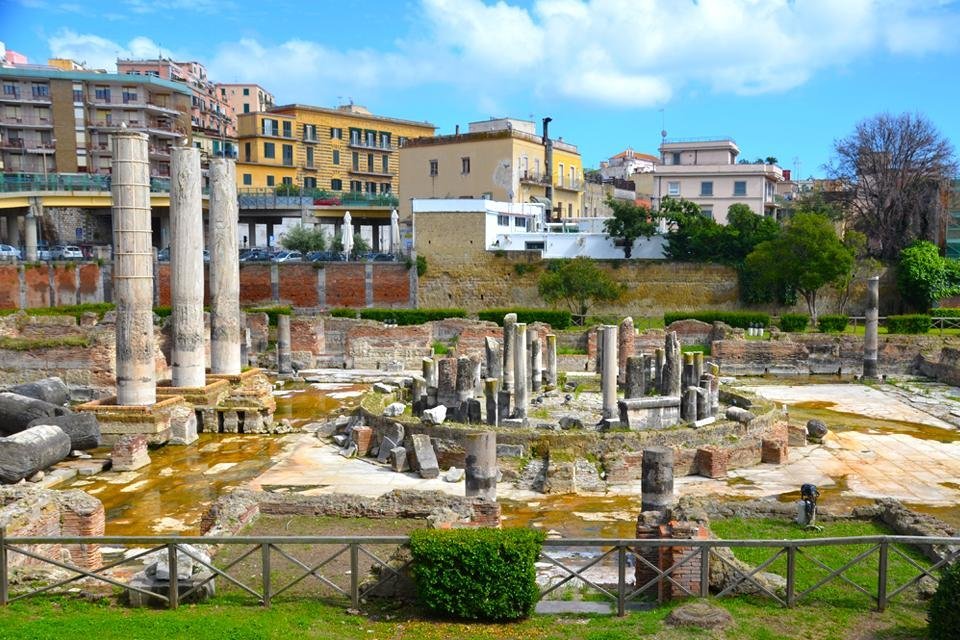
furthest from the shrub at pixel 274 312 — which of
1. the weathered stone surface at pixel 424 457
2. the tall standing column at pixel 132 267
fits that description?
the weathered stone surface at pixel 424 457

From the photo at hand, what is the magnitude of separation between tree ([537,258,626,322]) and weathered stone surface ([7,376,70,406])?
75.8 ft

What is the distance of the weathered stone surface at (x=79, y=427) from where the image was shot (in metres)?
18.6

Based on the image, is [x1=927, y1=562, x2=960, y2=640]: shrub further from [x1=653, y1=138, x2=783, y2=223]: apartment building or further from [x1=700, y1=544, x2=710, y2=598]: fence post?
[x1=653, y1=138, x2=783, y2=223]: apartment building

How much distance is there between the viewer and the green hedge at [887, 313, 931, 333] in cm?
3609

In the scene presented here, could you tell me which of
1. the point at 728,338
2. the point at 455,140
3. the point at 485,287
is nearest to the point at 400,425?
the point at 728,338

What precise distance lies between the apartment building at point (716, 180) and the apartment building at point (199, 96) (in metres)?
37.4

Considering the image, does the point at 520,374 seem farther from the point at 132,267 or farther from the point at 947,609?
the point at 947,609

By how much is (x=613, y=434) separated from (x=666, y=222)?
113 feet

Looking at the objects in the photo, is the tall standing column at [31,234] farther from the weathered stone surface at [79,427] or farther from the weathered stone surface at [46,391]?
the weathered stone surface at [79,427]

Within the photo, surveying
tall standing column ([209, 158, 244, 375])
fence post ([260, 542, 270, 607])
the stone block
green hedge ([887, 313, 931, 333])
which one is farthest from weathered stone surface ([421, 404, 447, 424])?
green hedge ([887, 313, 931, 333])

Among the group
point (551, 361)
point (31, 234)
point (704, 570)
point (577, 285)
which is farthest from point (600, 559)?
point (31, 234)

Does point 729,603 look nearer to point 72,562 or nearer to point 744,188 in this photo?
point 72,562

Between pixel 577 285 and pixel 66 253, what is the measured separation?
2825cm

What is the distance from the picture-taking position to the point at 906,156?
44.9 m
